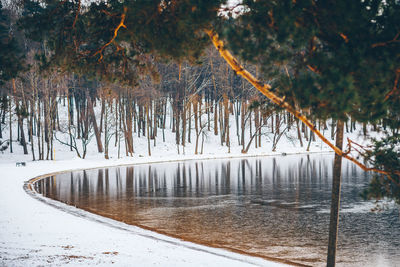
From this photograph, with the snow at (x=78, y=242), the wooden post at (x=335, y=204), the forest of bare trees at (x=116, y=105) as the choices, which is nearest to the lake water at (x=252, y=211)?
the wooden post at (x=335, y=204)

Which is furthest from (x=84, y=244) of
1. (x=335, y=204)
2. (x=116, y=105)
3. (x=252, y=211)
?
(x=116, y=105)

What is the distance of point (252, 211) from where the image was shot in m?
17.5

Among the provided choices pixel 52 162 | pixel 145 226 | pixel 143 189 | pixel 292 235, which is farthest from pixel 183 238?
pixel 52 162

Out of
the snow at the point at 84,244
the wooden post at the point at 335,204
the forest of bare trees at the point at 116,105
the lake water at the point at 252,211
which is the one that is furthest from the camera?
the forest of bare trees at the point at 116,105

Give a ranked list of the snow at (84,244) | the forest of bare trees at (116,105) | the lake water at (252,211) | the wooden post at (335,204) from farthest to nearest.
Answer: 1. the forest of bare trees at (116,105)
2. the lake water at (252,211)
3. the wooden post at (335,204)
4. the snow at (84,244)

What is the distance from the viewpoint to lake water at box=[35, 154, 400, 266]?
12.2 metres

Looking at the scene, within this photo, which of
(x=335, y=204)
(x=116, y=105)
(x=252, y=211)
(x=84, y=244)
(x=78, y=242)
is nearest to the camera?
(x=335, y=204)

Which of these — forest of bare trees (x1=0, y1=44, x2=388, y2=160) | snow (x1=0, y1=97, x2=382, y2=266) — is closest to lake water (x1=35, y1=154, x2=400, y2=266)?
snow (x1=0, y1=97, x2=382, y2=266)

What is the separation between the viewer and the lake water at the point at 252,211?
12.2m

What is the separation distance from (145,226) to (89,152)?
38638 mm

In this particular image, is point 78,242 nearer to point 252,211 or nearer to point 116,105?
point 252,211

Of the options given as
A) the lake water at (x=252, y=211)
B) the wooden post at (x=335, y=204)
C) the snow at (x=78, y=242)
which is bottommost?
the lake water at (x=252, y=211)

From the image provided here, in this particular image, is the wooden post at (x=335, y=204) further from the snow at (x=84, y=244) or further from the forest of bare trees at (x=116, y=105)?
the forest of bare trees at (x=116, y=105)

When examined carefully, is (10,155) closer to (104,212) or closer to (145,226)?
(104,212)
